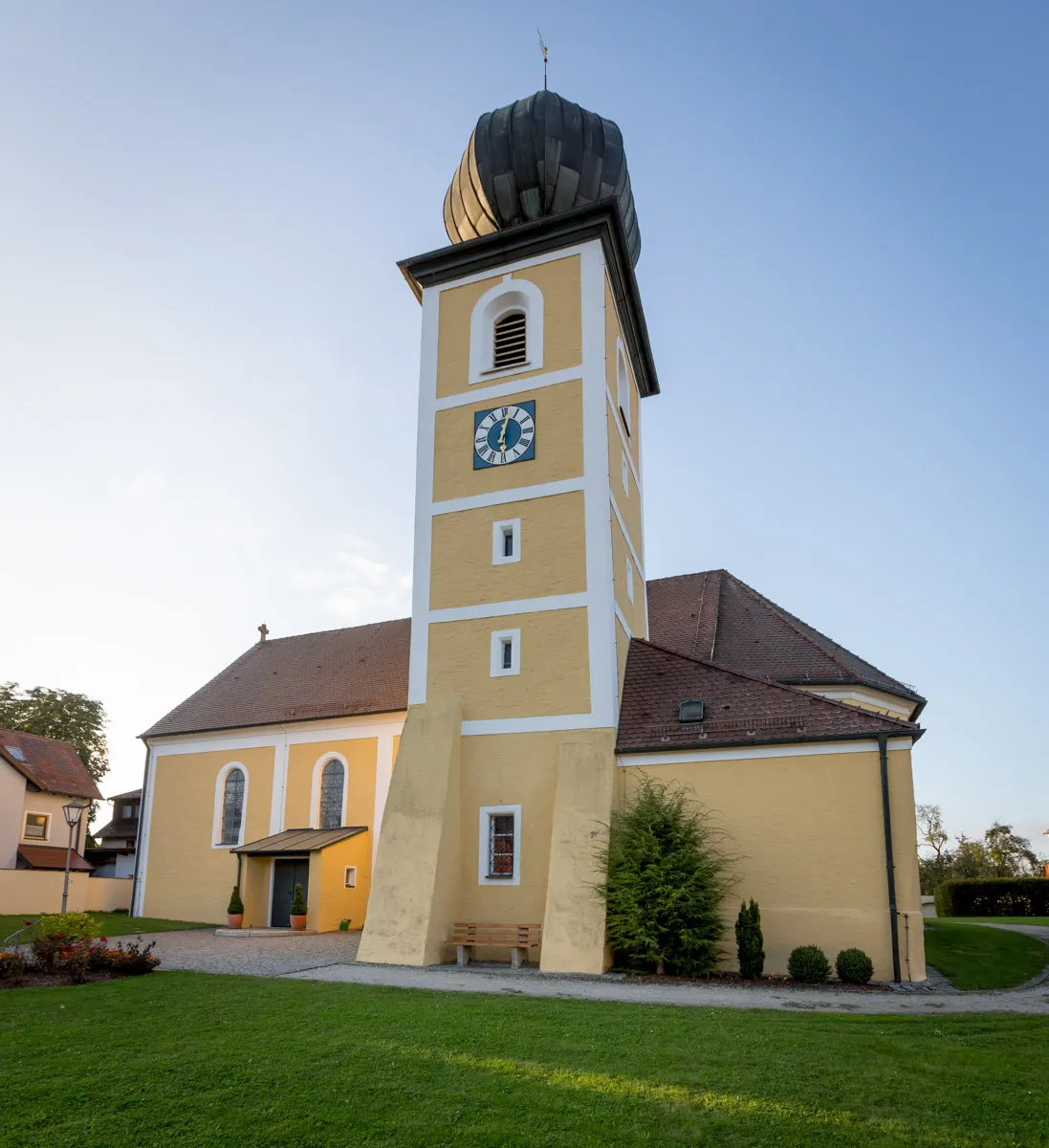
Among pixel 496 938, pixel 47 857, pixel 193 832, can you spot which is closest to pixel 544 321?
pixel 496 938

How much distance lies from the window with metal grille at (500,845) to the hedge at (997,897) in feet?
69.8

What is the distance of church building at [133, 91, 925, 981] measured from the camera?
16.0 meters

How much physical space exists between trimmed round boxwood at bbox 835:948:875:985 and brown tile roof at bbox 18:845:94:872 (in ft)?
87.6

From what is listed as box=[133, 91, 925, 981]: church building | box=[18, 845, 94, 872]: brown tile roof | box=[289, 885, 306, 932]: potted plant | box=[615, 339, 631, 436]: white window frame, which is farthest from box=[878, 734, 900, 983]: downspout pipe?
box=[18, 845, 94, 872]: brown tile roof

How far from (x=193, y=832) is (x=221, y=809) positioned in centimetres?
108

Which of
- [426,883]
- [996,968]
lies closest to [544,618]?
[426,883]

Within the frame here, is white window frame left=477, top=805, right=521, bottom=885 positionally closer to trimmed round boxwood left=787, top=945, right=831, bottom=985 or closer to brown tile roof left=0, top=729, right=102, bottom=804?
trimmed round boxwood left=787, top=945, right=831, bottom=985

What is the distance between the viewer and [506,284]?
72.3 feet

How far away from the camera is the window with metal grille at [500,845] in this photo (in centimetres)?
1802

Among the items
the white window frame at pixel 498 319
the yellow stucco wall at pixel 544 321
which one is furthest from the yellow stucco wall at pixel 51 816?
the white window frame at pixel 498 319

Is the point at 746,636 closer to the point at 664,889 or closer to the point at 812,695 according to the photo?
the point at 812,695

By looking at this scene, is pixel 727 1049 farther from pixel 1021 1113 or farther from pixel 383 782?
pixel 383 782

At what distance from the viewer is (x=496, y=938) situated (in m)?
16.9

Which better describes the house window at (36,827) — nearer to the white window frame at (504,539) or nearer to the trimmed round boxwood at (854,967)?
the white window frame at (504,539)
